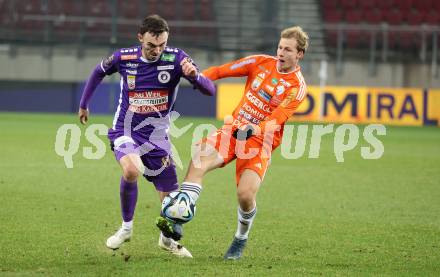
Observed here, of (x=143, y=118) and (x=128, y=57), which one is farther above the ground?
(x=128, y=57)

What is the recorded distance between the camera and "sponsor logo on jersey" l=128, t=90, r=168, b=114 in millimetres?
7793

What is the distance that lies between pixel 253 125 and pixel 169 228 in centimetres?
106

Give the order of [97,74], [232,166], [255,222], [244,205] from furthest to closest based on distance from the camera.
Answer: [232,166], [255,222], [97,74], [244,205]

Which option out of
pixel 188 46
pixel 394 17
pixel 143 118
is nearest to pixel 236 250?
pixel 143 118

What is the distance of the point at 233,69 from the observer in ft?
25.4

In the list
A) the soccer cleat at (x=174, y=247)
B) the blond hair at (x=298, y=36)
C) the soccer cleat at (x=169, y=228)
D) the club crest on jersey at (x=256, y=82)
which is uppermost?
the blond hair at (x=298, y=36)

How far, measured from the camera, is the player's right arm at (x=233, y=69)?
764 cm

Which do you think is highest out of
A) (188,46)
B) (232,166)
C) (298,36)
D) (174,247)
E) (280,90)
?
(298,36)

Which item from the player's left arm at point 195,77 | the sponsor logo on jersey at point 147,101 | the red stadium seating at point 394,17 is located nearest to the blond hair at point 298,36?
the player's left arm at point 195,77

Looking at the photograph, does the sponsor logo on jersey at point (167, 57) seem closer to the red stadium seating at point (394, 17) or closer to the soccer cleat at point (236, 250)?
the soccer cleat at point (236, 250)

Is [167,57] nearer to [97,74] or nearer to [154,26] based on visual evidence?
[154,26]

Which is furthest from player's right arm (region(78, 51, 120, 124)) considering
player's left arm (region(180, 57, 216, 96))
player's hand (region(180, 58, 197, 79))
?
player's hand (region(180, 58, 197, 79))

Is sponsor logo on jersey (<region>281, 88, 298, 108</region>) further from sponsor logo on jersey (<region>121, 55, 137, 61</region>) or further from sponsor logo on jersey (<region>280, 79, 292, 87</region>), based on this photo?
sponsor logo on jersey (<region>121, 55, 137, 61</region>)

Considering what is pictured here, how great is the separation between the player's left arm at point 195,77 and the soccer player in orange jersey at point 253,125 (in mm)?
207
